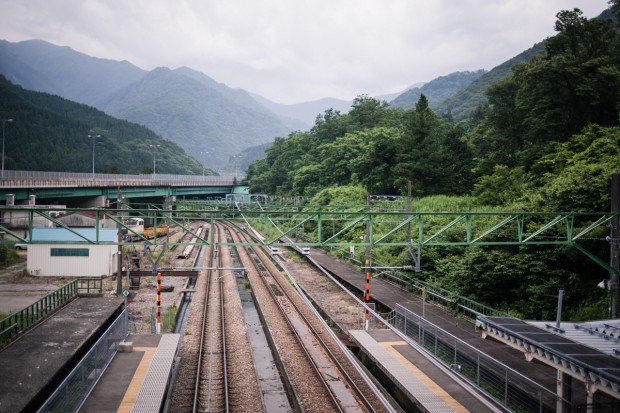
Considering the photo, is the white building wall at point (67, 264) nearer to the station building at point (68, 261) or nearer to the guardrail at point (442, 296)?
the station building at point (68, 261)

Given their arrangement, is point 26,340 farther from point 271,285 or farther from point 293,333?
point 271,285

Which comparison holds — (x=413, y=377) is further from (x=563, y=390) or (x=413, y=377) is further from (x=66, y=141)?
(x=66, y=141)

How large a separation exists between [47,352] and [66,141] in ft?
306

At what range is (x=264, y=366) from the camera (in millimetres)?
15633

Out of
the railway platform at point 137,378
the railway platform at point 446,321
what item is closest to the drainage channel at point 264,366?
the railway platform at point 137,378

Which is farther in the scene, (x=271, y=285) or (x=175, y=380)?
(x=271, y=285)

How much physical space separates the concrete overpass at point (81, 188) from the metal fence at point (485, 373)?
54.8ft

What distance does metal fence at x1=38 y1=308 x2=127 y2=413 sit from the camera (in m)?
8.70

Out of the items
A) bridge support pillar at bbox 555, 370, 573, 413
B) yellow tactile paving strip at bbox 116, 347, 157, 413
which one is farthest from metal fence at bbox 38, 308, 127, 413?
bridge support pillar at bbox 555, 370, 573, 413

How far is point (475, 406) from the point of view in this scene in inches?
420

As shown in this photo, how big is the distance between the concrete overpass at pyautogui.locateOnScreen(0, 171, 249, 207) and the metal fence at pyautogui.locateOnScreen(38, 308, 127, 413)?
41.9ft

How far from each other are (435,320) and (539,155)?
1579 cm

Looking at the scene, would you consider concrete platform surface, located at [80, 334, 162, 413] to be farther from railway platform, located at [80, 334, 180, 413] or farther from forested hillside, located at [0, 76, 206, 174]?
forested hillside, located at [0, 76, 206, 174]

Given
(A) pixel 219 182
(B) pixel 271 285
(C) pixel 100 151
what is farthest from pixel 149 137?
(B) pixel 271 285
